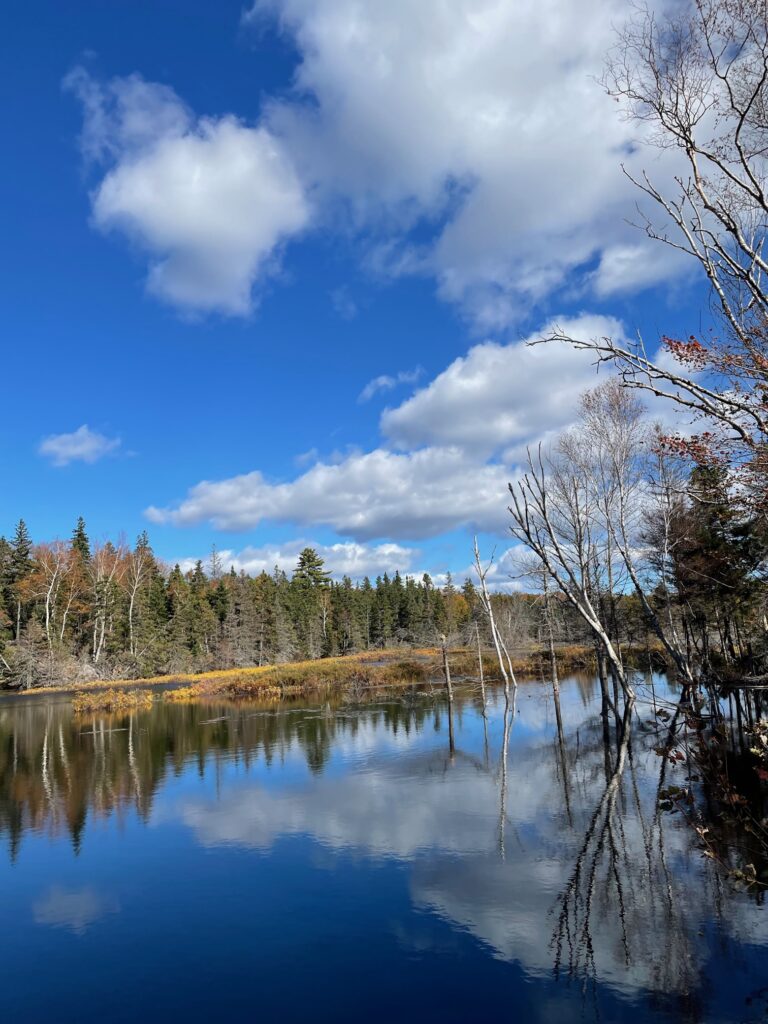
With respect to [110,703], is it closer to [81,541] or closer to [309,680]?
[309,680]

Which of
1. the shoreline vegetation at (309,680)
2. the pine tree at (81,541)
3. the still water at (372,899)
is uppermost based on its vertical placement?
the pine tree at (81,541)

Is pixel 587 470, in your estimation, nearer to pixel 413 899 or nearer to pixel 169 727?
pixel 413 899

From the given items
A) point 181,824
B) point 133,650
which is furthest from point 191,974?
point 133,650

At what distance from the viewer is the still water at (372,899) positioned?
6.97 meters

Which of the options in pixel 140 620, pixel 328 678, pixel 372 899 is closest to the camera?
pixel 372 899

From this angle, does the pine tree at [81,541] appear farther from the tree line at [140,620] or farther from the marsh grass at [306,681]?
the marsh grass at [306,681]

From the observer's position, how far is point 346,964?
7781 millimetres

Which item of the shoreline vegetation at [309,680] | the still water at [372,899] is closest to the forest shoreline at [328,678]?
the shoreline vegetation at [309,680]


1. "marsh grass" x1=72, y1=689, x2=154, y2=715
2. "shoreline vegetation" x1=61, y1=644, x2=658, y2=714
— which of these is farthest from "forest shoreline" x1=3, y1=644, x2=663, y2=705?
"marsh grass" x1=72, y1=689, x2=154, y2=715

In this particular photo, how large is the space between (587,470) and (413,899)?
51.6ft

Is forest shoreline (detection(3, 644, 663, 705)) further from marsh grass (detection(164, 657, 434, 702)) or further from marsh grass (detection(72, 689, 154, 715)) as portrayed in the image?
marsh grass (detection(72, 689, 154, 715))

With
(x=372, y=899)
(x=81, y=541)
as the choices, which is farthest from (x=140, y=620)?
(x=372, y=899)

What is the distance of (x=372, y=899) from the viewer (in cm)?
965

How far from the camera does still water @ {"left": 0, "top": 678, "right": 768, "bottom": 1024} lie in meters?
6.97
